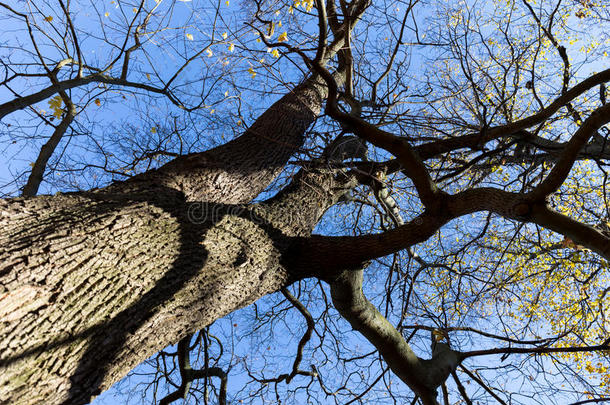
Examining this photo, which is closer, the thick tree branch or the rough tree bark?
the rough tree bark

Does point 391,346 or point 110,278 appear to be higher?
point 391,346

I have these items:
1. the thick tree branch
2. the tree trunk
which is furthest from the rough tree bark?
the thick tree branch

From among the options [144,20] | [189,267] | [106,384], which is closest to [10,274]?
[106,384]

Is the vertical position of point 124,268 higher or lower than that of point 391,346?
lower

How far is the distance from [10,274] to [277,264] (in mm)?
1379

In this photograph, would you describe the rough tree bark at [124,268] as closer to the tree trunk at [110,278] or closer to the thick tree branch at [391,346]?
the tree trunk at [110,278]

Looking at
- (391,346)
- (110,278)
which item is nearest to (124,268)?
(110,278)

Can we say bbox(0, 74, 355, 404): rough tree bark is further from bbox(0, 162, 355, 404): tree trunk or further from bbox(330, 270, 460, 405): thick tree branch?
bbox(330, 270, 460, 405): thick tree branch

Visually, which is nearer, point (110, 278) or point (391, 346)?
point (110, 278)

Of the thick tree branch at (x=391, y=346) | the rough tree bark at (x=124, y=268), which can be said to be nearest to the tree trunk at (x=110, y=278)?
the rough tree bark at (x=124, y=268)

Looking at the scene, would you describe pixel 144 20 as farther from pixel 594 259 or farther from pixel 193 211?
pixel 594 259

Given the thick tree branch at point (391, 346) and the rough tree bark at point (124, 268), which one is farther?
the thick tree branch at point (391, 346)

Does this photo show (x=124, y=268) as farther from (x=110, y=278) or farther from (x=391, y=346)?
(x=391, y=346)

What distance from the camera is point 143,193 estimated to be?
2170 mm
